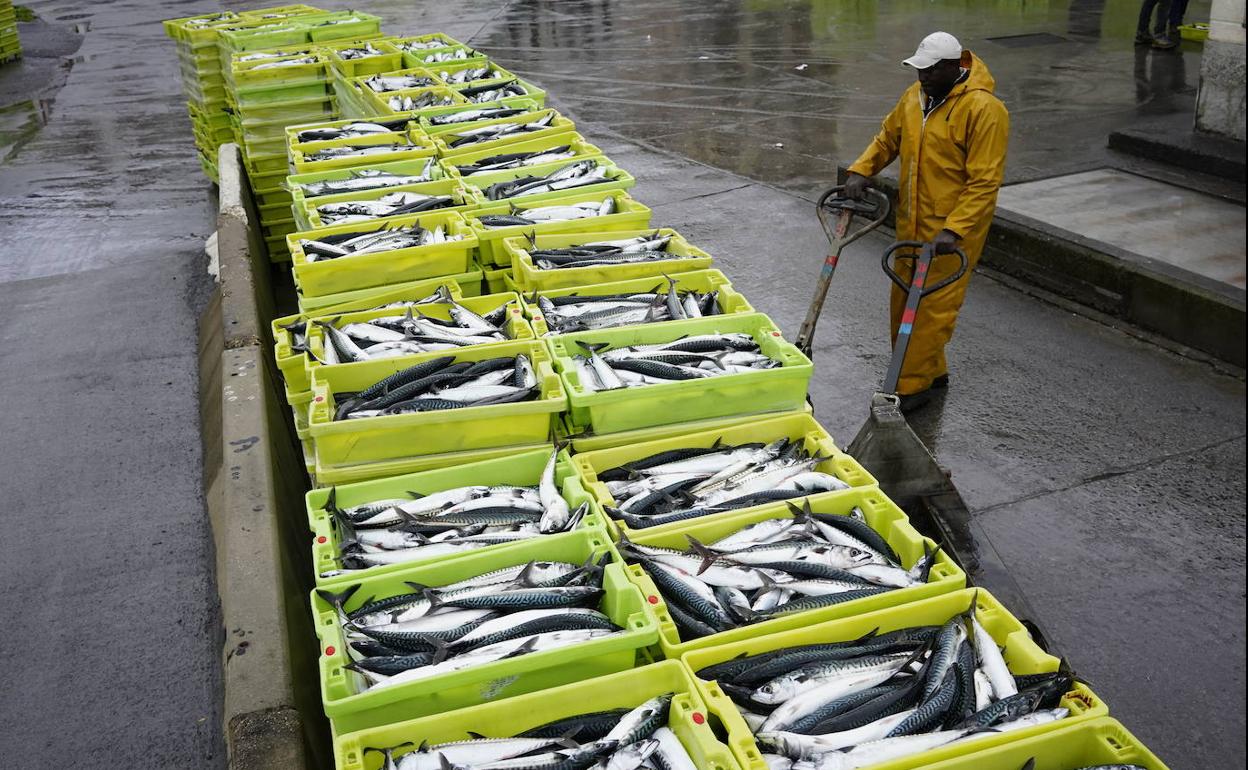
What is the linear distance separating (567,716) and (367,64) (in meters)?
7.86

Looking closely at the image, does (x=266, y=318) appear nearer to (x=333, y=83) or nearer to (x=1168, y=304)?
(x=333, y=83)

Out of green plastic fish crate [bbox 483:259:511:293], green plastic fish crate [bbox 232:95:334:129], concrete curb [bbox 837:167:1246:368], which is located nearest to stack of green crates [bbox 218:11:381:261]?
green plastic fish crate [bbox 232:95:334:129]

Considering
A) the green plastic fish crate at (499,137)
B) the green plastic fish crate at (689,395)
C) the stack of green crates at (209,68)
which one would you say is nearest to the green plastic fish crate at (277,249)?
the stack of green crates at (209,68)

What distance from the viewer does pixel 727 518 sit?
3191 mm

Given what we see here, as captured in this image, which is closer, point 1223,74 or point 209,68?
point 1223,74

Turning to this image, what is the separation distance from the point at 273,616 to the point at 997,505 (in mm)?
3488

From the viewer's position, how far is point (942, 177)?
212 inches

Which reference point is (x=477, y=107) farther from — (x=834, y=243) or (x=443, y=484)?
(x=443, y=484)

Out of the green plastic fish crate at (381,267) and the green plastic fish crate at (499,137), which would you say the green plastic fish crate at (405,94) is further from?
the green plastic fish crate at (381,267)

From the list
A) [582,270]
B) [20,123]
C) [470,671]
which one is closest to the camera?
[470,671]

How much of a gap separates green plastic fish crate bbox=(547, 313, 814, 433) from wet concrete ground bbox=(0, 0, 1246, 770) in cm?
161

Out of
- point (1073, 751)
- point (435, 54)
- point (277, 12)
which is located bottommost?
point (1073, 751)

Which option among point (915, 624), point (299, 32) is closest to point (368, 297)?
point (915, 624)

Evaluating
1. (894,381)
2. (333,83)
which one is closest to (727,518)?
(894,381)
